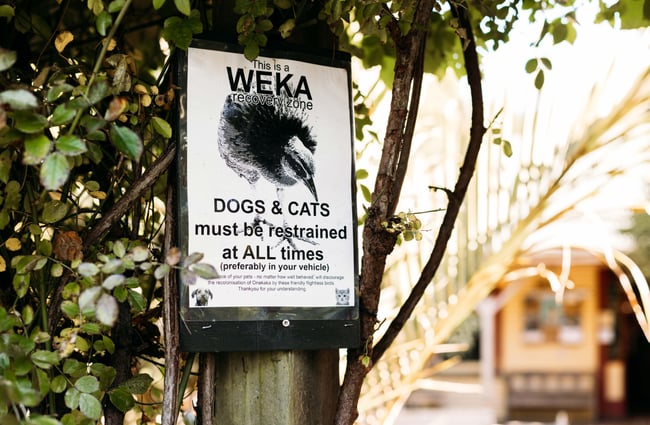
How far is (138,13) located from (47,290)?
3.00 ft

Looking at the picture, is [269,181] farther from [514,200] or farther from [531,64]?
[514,200]

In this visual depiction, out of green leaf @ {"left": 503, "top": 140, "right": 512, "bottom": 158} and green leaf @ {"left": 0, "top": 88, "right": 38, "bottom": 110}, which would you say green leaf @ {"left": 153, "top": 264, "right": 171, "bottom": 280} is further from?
green leaf @ {"left": 503, "top": 140, "right": 512, "bottom": 158}

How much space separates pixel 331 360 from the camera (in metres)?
1.41

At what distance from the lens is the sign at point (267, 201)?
Result: 4.09 ft

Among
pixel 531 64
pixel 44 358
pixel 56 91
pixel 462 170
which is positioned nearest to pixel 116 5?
pixel 56 91

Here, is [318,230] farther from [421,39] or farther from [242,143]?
[421,39]

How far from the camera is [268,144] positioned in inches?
52.0

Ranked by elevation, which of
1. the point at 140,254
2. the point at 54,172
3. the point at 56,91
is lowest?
the point at 140,254

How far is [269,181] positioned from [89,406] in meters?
0.43

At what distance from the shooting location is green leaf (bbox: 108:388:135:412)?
4.17ft

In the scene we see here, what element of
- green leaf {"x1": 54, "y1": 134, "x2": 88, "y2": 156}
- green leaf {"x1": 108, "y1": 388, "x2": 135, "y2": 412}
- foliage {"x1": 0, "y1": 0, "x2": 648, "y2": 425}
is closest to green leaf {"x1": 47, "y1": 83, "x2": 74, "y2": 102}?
foliage {"x1": 0, "y1": 0, "x2": 648, "y2": 425}

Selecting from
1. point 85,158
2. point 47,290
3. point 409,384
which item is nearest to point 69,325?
point 47,290

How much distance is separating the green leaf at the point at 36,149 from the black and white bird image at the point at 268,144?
1.04 feet

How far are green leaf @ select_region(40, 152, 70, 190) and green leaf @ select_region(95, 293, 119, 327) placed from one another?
15 cm
